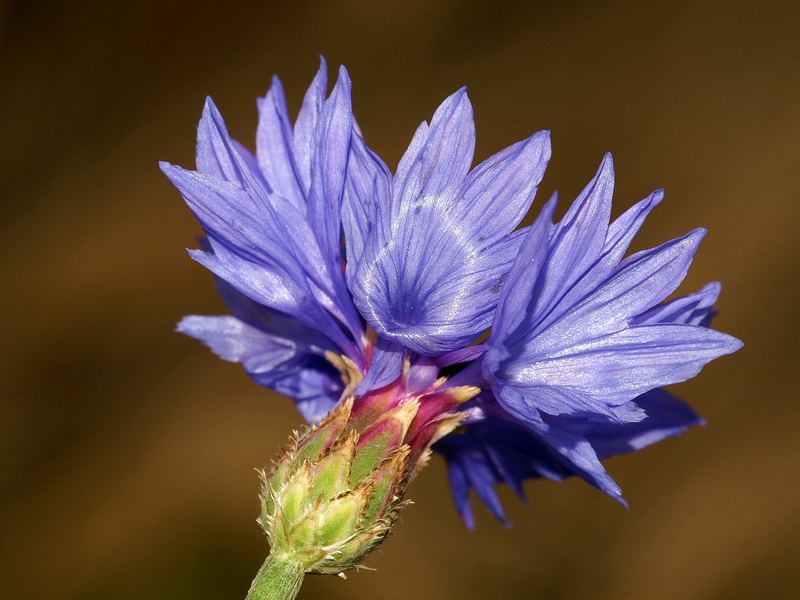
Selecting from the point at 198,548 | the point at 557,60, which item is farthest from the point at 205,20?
the point at 198,548

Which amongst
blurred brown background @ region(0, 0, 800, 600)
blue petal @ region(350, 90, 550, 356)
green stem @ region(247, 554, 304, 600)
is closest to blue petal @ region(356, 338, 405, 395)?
blue petal @ region(350, 90, 550, 356)

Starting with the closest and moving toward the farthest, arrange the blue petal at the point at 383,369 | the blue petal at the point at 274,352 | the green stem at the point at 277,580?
the green stem at the point at 277,580 → the blue petal at the point at 383,369 → the blue petal at the point at 274,352

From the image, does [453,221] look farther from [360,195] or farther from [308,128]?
[308,128]

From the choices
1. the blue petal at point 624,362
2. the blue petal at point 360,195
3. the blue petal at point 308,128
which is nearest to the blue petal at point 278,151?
the blue petal at point 308,128

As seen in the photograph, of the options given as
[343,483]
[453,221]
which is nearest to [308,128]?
[453,221]

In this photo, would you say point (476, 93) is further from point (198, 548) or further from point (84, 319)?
point (198, 548)

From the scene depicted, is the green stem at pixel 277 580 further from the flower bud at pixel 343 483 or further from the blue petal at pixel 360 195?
the blue petal at pixel 360 195
